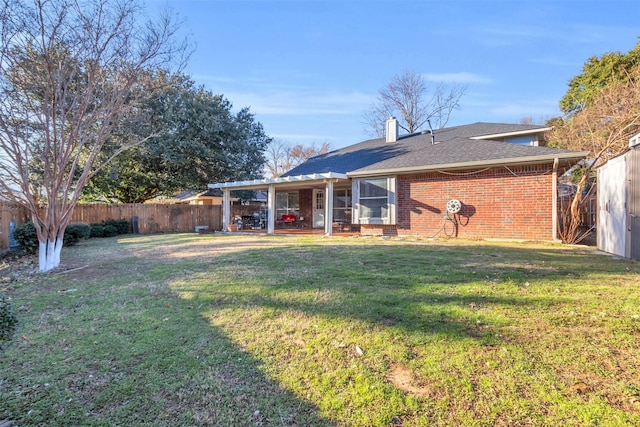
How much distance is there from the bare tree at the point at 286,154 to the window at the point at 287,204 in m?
22.5

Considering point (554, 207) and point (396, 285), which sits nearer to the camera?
point (396, 285)

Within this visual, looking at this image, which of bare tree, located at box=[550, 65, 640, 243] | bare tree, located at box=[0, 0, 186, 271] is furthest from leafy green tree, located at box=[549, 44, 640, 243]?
bare tree, located at box=[0, 0, 186, 271]

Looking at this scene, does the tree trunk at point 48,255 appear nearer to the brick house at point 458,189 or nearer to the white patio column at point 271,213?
the white patio column at point 271,213

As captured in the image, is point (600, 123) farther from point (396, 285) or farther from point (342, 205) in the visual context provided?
point (396, 285)

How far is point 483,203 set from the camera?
392 inches

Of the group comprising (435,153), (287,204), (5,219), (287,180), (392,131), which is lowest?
(5,219)

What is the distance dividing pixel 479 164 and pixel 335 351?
8.73 m

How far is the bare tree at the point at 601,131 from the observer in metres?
9.11

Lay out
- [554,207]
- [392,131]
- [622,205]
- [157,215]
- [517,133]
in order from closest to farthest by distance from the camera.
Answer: [622,205]
[554,207]
[517,133]
[392,131]
[157,215]

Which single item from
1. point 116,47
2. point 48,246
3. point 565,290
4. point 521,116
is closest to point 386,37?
point 116,47

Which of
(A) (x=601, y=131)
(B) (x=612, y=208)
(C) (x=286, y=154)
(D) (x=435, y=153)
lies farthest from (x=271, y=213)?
(C) (x=286, y=154)

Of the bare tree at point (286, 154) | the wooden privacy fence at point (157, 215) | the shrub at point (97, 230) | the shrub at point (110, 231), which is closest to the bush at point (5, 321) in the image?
the shrub at point (97, 230)

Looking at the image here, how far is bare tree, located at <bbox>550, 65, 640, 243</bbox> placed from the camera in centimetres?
911

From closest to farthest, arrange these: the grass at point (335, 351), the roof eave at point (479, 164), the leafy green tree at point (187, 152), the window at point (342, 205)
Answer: the grass at point (335, 351)
the roof eave at point (479, 164)
the window at point (342, 205)
the leafy green tree at point (187, 152)
